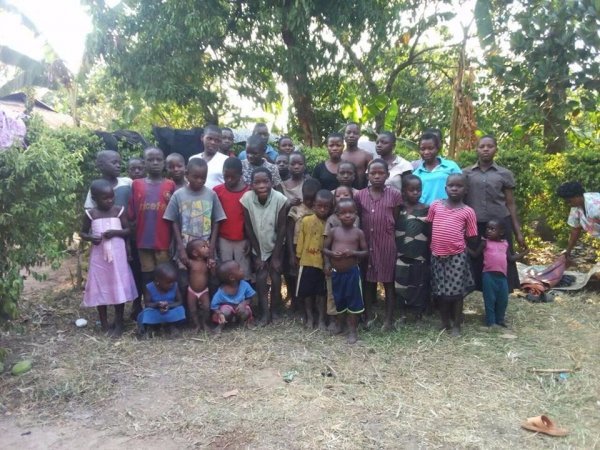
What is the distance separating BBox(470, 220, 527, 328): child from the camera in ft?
15.8

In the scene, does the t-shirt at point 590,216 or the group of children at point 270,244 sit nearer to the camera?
the group of children at point 270,244

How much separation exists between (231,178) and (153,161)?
0.75m

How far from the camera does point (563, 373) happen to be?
12.8 feet

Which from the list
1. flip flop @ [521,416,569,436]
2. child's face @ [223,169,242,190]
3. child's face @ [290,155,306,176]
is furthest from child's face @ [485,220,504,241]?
child's face @ [223,169,242,190]

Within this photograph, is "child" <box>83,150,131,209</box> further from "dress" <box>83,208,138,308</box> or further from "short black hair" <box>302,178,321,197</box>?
"short black hair" <box>302,178,321,197</box>

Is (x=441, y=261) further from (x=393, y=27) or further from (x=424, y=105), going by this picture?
(x=424, y=105)

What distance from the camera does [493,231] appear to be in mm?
4793

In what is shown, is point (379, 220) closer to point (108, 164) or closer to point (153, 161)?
point (153, 161)

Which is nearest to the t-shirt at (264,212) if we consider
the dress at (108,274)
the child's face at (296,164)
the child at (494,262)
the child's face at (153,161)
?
the child's face at (296,164)

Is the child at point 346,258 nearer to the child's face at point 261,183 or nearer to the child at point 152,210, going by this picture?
the child's face at point 261,183

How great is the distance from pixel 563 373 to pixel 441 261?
1303 mm

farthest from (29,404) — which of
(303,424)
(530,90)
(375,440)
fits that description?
(530,90)

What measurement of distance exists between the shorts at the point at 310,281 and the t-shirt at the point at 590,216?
319cm

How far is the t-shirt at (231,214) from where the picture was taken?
16.3 ft
